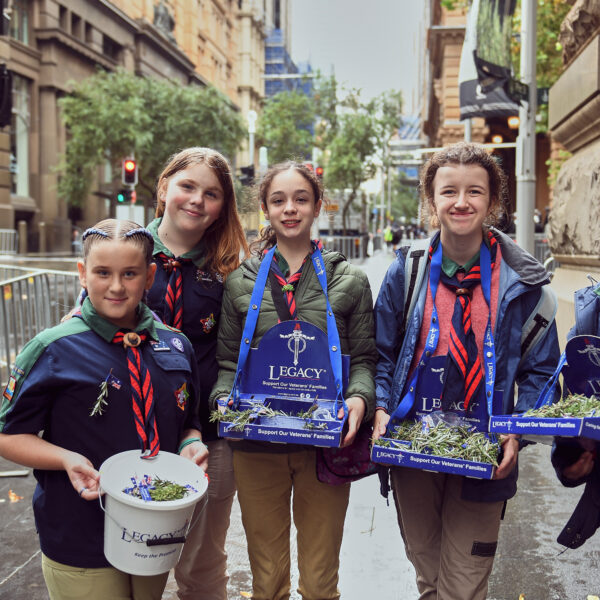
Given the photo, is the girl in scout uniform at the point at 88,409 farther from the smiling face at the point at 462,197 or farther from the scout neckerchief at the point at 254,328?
the smiling face at the point at 462,197

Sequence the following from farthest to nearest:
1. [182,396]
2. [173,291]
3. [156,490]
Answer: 1. [173,291]
2. [182,396]
3. [156,490]

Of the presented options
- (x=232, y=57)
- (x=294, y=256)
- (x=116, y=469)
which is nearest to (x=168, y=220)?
(x=294, y=256)

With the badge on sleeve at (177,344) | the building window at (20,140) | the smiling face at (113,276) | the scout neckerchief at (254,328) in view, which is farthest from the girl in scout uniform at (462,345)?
the building window at (20,140)

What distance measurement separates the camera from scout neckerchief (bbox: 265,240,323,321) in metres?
3.07

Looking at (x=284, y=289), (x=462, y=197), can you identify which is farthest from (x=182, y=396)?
(x=462, y=197)

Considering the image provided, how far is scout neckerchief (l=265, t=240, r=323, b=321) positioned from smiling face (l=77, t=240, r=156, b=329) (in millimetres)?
696

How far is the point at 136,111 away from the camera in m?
33.2

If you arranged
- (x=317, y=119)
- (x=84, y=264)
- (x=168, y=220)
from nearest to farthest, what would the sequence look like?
(x=84, y=264)
(x=168, y=220)
(x=317, y=119)

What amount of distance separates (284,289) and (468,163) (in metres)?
0.93

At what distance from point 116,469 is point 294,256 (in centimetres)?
128

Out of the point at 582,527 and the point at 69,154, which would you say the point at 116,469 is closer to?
the point at 582,527

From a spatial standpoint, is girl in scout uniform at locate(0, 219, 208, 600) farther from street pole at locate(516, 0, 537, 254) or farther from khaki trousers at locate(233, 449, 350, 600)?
street pole at locate(516, 0, 537, 254)

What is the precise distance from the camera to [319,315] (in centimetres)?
307

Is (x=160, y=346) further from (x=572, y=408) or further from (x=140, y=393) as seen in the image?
(x=572, y=408)
